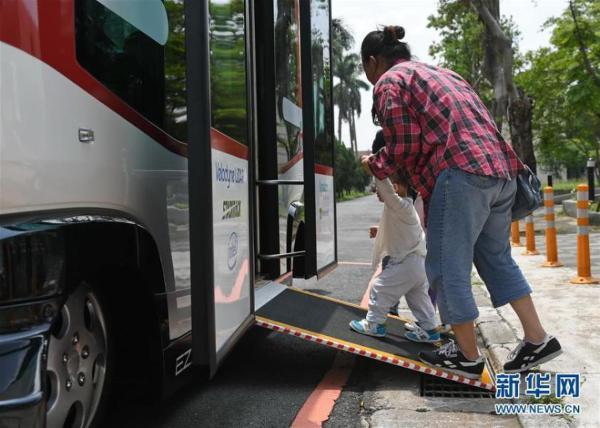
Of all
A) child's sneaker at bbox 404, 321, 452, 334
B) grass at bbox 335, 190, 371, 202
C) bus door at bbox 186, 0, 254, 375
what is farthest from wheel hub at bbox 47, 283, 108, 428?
grass at bbox 335, 190, 371, 202

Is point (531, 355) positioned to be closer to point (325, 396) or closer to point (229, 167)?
point (325, 396)

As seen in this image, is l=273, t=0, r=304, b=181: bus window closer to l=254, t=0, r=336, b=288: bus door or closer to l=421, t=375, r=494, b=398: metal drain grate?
l=254, t=0, r=336, b=288: bus door

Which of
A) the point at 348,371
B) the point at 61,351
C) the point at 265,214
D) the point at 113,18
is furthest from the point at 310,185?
the point at 61,351

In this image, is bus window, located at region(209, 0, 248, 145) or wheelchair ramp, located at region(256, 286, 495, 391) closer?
bus window, located at region(209, 0, 248, 145)

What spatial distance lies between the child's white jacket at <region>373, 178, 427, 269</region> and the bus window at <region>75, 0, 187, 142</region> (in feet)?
5.40

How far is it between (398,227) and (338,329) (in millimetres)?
835

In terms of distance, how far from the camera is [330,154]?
6.56 meters

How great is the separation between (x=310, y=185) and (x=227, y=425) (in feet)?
5.81

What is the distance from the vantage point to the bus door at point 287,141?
488 centimetres

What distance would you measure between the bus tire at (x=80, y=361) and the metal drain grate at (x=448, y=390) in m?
1.85

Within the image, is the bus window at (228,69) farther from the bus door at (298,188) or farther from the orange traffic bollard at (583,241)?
the orange traffic bollard at (583,241)

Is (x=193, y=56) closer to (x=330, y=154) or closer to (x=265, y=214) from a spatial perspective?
(x=265, y=214)

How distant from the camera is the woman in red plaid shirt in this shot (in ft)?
11.8

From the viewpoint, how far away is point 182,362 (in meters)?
3.34
